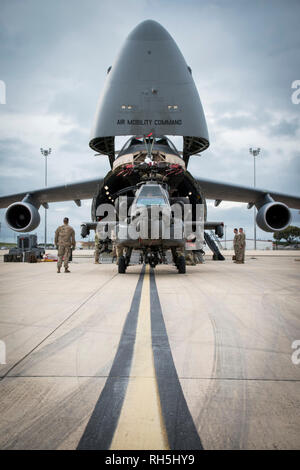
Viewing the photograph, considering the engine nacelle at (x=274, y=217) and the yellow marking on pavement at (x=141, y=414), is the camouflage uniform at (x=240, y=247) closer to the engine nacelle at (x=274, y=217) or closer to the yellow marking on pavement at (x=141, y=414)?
the engine nacelle at (x=274, y=217)

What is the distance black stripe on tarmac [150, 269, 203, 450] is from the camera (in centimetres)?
117

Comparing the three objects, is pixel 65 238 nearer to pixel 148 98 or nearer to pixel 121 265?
pixel 121 265

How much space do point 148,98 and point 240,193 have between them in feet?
22.4

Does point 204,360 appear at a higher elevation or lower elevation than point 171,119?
lower

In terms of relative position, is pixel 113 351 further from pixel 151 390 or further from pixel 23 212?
pixel 23 212

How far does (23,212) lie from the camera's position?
12164 millimetres

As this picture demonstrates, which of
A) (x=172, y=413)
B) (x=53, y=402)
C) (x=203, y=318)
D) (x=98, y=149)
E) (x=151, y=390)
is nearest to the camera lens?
(x=172, y=413)

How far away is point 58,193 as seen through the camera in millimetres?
14094

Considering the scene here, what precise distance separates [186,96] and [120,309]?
8.36 m

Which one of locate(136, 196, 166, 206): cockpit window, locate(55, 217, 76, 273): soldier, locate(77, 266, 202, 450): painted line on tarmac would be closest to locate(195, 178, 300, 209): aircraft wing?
locate(136, 196, 166, 206): cockpit window

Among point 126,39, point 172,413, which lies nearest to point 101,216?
point 126,39

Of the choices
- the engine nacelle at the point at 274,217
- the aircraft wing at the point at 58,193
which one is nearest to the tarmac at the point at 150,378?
the engine nacelle at the point at 274,217

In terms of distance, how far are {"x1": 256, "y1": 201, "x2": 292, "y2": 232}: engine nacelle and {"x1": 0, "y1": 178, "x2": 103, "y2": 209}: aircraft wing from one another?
23.1 feet

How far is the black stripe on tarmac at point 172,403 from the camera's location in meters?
1.17
